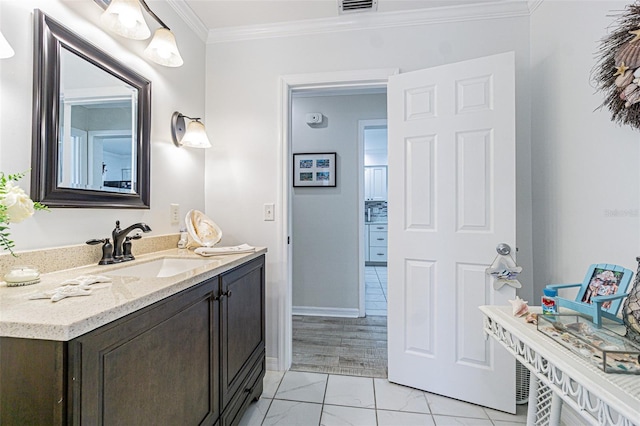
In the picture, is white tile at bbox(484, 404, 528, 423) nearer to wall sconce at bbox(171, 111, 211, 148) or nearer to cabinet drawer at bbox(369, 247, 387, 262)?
wall sconce at bbox(171, 111, 211, 148)

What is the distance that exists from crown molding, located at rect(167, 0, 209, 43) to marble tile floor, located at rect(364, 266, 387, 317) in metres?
3.07

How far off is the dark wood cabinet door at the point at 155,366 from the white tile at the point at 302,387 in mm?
716

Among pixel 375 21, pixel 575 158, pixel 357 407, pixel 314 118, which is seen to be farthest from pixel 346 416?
pixel 314 118

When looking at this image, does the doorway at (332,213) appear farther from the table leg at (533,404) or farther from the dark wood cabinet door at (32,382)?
the dark wood cabinet door at (32,382)

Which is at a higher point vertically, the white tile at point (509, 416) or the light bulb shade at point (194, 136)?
the light bulb shade at point (194, 136)

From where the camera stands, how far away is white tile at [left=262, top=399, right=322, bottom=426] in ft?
5.23

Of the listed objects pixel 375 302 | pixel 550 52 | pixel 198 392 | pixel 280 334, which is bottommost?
pixel 375 302

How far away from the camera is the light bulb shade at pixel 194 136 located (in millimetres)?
1865

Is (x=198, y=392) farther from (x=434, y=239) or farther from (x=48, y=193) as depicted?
(x=434, y=239)

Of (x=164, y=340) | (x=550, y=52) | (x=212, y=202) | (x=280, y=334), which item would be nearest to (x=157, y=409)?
(x=164, y=340)

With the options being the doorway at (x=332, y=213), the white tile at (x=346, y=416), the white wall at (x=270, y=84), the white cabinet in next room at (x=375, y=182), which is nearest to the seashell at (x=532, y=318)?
the white tile at (x=346, y=416)

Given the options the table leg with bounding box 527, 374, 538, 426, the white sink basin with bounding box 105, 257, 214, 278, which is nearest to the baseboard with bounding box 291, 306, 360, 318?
the white sink basin with bounding box 105, 257, 214, 278

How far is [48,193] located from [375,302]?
3.36 metres

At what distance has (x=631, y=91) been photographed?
3.16ft
